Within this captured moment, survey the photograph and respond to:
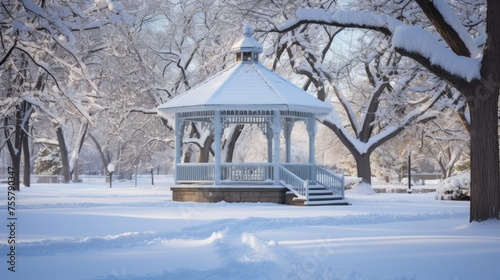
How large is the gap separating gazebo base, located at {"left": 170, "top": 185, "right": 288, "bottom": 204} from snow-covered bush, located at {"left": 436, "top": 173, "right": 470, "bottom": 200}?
8155 millimetres

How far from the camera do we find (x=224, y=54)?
115 feet

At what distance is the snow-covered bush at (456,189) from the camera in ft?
89.5

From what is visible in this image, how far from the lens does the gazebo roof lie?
24094mm

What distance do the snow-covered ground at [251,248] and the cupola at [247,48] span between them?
38.1 ft

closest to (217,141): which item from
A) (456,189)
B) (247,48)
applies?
(247,48)

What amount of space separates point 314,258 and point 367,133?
82.9ft

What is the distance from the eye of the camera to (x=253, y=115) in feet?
81.6

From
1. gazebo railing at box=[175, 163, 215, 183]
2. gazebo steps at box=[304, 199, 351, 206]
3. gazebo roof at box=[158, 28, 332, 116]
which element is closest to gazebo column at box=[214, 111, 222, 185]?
gazebo railing at box=[175, 163, 215, 183]

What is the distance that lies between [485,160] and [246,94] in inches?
504

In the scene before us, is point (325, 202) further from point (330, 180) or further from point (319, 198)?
point (330, 180)

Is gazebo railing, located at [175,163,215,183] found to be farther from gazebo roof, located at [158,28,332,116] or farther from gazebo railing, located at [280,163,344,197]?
gazebo railing, located at [280,163,344,197]

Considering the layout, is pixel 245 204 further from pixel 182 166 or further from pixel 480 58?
pixel 480 58

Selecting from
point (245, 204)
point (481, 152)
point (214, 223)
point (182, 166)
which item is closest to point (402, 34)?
point (481, 152)

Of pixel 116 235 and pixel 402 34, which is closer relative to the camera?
pixel 116 235
